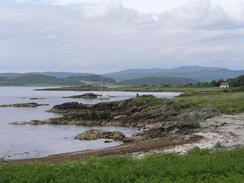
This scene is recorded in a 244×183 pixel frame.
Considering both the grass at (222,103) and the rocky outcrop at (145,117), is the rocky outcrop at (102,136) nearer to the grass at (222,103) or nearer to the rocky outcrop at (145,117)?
the rocky outcrop at (145,117)

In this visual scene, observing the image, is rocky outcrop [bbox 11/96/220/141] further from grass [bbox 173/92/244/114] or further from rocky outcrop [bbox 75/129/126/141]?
grass [bbox 173/92/244/114]

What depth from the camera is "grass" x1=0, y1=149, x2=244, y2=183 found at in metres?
14.1

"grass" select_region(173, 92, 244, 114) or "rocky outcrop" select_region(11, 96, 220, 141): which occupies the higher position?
"grass" select_region(173, 92, 244, 114)

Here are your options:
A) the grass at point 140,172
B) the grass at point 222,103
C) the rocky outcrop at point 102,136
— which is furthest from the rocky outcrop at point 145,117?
the grass at point 140,172

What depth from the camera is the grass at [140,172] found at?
1405 centimetres

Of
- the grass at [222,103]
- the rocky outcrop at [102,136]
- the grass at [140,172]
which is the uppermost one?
the grass at [140,172]

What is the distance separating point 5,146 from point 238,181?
116ft

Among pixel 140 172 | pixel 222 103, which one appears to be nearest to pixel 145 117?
pixel 222 103

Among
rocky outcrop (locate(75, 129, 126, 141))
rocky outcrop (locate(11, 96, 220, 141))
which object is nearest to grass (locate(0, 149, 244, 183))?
rocky outcrop (locate(11, 96, 220, 141))

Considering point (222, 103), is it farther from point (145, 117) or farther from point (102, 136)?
point (102, 136)

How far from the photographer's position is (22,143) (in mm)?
48094

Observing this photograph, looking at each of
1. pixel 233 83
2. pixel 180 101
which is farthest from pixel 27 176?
pixel 233 83


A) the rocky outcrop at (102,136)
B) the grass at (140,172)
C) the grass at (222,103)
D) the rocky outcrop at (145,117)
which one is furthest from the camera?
the grass at (222,103)

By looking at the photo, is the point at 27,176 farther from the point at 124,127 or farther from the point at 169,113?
the point at 169,113
